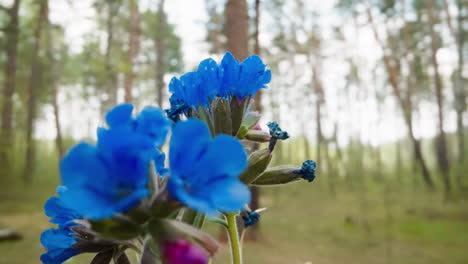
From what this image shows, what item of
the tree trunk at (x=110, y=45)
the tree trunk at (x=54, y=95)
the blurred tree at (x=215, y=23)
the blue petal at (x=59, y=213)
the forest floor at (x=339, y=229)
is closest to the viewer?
the blue petal at (x=59, y=213)

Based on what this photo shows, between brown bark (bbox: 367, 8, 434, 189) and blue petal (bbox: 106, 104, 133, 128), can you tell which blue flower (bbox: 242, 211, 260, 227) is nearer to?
blue petal (bbox: 106, 104, 133, 128)

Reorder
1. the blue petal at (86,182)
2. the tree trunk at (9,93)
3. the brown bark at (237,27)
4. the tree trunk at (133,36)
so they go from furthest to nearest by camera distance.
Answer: the tree trunk at (133,36) → the tree trunk at (9,93) → the brown bark at (237,27) → the blue petal at (86,182)

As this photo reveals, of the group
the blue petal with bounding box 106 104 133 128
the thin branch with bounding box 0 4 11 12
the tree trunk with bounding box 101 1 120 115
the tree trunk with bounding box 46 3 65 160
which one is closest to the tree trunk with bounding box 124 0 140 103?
the tree trunk with bounding box 101 1 120 115

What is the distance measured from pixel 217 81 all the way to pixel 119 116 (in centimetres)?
24

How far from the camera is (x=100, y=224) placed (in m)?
0.41

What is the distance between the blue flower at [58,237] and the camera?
0.55 m

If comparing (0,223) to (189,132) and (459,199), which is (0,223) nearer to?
(189,132)

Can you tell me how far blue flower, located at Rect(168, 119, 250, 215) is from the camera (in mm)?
396

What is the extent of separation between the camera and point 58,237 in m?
0.57

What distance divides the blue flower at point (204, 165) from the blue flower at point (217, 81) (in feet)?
0.65

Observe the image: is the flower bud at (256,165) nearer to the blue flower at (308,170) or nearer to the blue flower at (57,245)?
the blue flower at (308,170)

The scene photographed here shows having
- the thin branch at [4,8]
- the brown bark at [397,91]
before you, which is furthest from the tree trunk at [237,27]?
the thin branch at [4,8]

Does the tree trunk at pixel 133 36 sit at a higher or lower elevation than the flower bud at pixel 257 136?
higher

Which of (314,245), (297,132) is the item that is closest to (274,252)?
(314,245)
